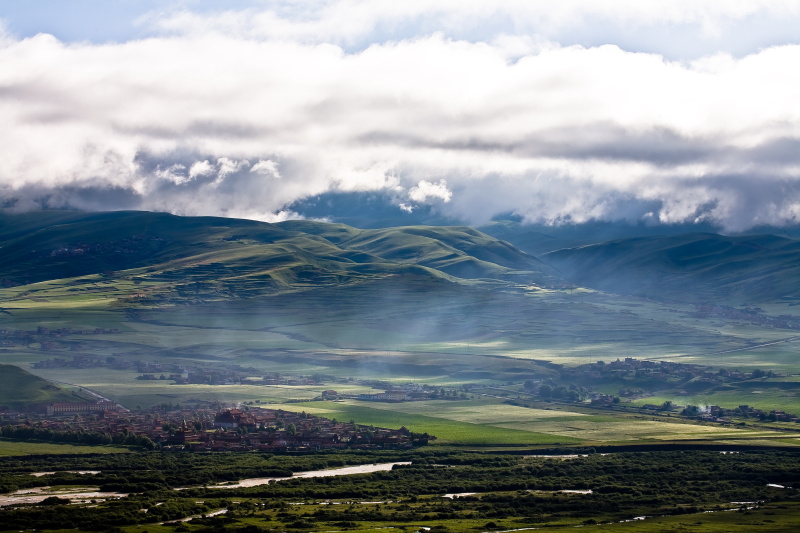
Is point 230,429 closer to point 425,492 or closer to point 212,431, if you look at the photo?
point 212,431

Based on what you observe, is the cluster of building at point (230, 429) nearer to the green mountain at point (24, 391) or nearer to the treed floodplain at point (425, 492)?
the green mountain at point (24, 391)

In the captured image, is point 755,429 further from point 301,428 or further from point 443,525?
point 443,525

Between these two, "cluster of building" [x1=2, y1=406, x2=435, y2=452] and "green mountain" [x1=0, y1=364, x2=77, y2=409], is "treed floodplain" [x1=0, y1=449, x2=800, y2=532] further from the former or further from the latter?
"green mountain" [x1=0, y1=364, x2=77, y2=409]

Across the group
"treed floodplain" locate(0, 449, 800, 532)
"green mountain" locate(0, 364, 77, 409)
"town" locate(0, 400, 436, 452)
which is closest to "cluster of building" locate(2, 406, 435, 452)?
"town" locate(0, 400, 436, 452)

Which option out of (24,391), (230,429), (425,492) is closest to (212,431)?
(230,429)

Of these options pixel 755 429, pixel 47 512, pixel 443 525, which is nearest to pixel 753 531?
pixel 443 525

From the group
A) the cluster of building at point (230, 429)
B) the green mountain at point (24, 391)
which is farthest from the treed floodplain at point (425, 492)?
the green mountain at point (24, 391)

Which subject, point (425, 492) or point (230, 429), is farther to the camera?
point (230, 429)

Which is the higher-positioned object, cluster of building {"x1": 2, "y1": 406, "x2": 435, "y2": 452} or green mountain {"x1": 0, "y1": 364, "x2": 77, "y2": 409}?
green mountain {"x1": 0, "y1": 364, "x2": 77, "y2": 409}
